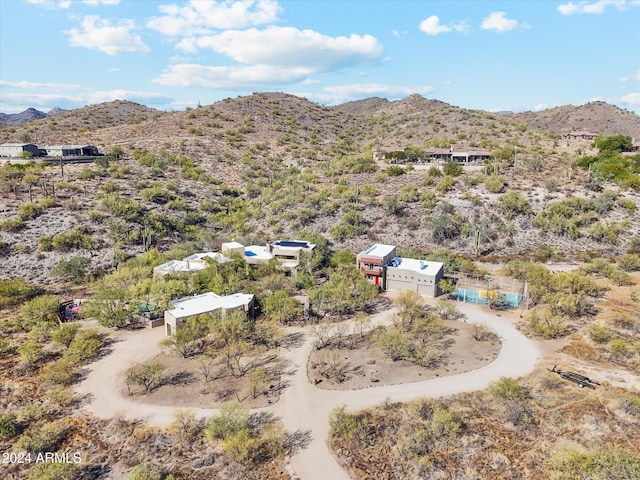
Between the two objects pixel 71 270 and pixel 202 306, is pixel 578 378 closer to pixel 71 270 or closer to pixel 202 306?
pixel 202 306

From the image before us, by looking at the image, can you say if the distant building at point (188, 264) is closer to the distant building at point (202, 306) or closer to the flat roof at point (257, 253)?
the flat roof at point (257, 253)

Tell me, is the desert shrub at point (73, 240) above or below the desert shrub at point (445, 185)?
below

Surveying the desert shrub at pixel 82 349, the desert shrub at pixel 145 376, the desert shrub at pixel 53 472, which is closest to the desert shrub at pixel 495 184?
the desert shrub at pixel 145 376

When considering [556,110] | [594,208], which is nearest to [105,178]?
[594,208]

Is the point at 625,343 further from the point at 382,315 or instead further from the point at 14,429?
the point at 14,429

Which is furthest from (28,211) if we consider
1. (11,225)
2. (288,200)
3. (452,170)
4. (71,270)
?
(452,170)

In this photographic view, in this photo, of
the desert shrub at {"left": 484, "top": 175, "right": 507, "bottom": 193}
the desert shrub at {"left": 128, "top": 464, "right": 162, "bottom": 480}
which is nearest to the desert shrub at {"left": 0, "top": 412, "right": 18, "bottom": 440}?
the desert shrub at {"left": 128, "top": 464, "right": 162, "bottom": 480}
